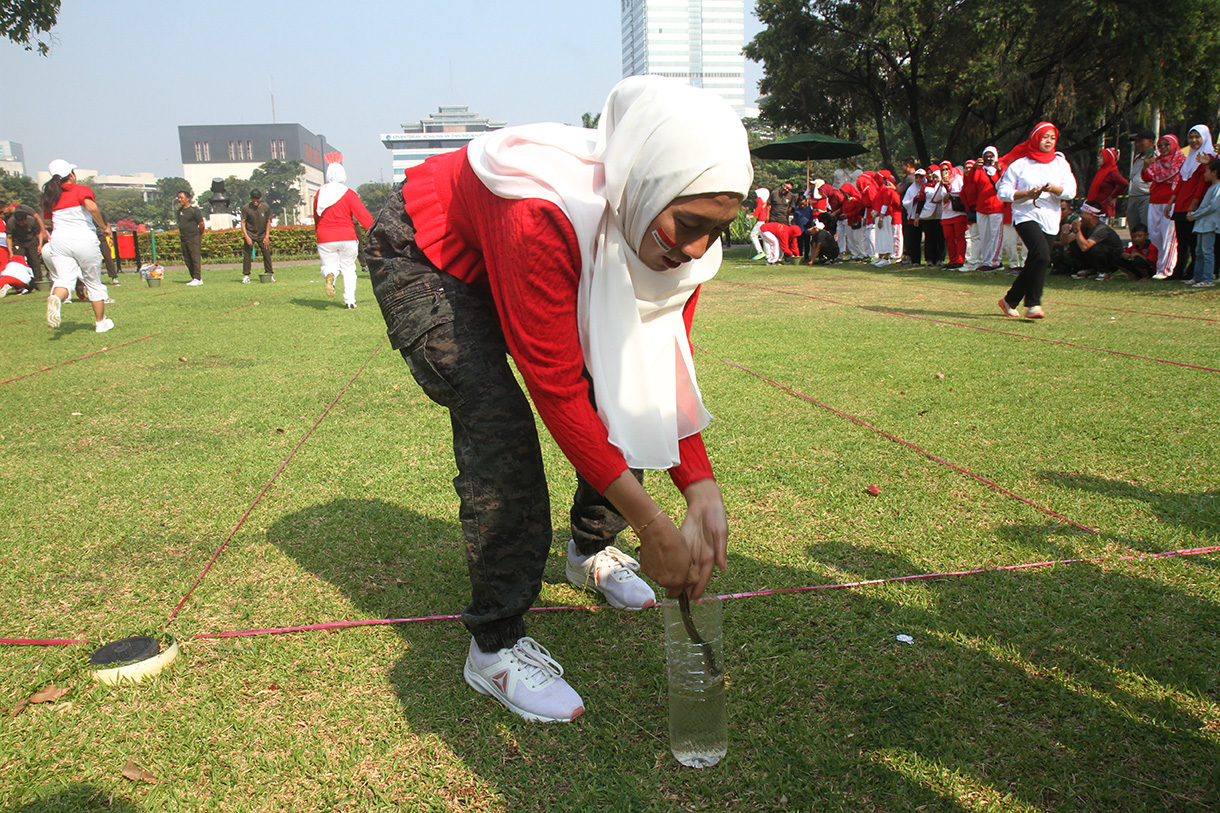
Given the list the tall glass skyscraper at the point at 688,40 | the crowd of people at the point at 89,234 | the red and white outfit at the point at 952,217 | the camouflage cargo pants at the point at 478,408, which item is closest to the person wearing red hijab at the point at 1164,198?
the red and white outfit at the point at 952,217

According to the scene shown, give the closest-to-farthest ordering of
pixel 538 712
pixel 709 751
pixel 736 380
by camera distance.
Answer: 1. pixel 709 751
2. pixel 538 712
3. pixel 736 380

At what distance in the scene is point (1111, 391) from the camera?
5.02 metres

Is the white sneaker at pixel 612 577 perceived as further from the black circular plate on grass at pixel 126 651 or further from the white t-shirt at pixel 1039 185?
the white t-shirt at pixel 1039 185

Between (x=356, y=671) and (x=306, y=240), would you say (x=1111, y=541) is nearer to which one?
(x=356, y=671)

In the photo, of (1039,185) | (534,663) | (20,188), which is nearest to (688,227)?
(534,663)

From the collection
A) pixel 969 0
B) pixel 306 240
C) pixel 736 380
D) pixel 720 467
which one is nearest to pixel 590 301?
pixel 720 467

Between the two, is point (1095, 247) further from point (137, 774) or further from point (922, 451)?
point (137, 774)

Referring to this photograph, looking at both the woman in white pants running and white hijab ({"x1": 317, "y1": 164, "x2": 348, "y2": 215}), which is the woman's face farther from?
white hijab ({"x1": 317, "y1": 164, "x2": 348, "y2": 215})

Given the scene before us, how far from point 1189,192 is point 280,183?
134m

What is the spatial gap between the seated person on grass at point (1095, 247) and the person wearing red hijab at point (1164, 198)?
20.8 inches

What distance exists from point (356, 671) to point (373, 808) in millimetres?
594

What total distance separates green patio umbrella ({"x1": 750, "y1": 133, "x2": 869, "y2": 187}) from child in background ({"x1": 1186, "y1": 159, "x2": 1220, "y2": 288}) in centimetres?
1111

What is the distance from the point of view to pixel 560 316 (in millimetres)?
1742

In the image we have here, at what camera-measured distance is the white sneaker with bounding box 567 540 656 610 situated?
2656 millimetres
